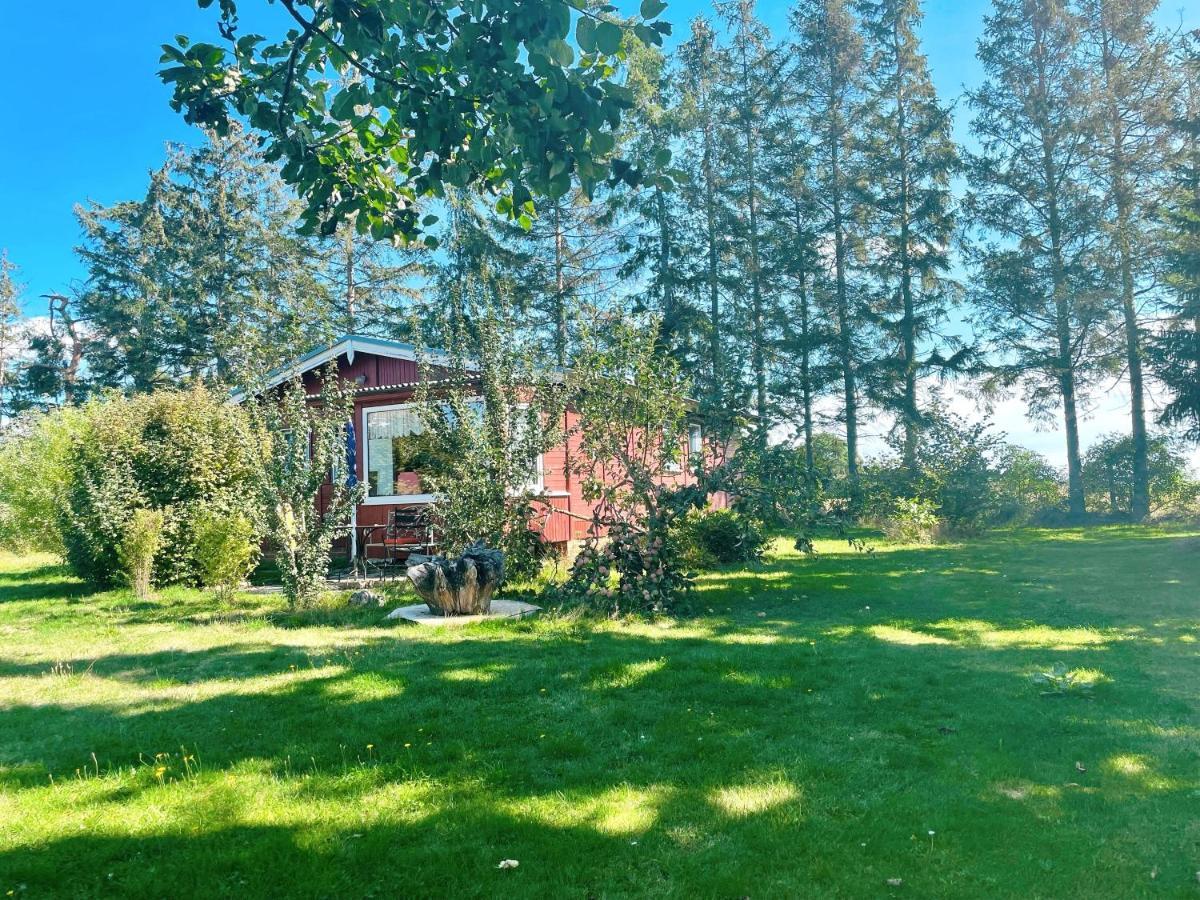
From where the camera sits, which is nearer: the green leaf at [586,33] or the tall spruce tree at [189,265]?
the green leaf at [586,33]

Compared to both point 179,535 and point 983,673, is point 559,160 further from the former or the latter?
point 179,535

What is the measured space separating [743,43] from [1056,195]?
36.1 ft

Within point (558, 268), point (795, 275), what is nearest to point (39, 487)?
point (558, 268)

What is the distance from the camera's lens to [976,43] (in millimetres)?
23312

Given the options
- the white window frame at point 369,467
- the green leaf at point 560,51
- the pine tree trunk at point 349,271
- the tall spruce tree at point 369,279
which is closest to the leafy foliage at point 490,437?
the white window frame at point 369,467

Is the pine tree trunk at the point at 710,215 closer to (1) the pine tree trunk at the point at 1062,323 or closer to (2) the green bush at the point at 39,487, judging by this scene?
(1) the pine tree trunk at the point at 1062,323

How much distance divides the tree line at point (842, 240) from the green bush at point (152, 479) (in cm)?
1007

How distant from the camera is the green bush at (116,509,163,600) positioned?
1063 centimetres

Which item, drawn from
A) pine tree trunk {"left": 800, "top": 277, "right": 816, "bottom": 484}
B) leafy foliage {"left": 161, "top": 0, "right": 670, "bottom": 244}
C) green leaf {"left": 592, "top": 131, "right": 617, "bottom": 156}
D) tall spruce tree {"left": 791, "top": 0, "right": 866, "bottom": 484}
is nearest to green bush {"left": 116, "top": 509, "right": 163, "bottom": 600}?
leafy foliage {"left": 161, "top": 0, "right": 670, "bottom": 244}

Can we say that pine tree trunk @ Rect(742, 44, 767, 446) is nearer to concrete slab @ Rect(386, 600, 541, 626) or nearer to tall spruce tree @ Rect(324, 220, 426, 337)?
tall spruce tree @ Rect(324, 220, 426, 337)

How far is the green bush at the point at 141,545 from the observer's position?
10.6 metres

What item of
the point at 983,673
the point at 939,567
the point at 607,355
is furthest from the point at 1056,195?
the point at 983,673

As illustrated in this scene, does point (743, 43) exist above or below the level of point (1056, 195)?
above

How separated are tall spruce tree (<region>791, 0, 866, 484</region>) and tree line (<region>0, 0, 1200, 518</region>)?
0.07 m
